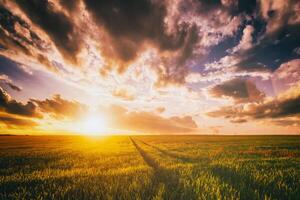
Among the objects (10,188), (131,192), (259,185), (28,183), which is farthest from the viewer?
(28,183)

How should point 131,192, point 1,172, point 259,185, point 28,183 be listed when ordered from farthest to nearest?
point 1,172 → point 28,183 → point 259,185 → point 131,192

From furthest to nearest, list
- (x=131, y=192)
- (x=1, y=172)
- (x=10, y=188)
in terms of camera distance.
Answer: (x=1, y=172) → (x=10, y=188) → (x=131, y=192)

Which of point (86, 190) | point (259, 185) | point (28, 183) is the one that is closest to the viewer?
point (86, 190)

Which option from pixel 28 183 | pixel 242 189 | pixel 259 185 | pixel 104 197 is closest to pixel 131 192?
pixel 104 197

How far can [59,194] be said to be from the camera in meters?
5.34

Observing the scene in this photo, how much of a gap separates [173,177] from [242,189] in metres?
2.56

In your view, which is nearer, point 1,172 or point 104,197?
point 104,197

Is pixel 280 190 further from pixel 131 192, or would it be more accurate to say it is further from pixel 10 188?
pixel 10 188

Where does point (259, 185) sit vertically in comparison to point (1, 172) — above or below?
above

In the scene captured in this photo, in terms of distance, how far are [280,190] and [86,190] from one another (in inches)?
238

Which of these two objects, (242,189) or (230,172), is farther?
(230,172)

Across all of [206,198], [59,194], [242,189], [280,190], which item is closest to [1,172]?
[59,194]

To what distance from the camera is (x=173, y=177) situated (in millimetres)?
7023

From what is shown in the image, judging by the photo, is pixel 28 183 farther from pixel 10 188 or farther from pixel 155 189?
pixel 155 189
